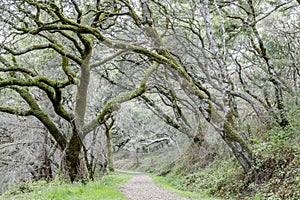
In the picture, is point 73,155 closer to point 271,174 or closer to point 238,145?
point 238,145

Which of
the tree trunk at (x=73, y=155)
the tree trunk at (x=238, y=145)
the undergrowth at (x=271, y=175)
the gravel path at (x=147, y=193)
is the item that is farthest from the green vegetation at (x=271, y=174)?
the tree trunk at (x=73, y=155)

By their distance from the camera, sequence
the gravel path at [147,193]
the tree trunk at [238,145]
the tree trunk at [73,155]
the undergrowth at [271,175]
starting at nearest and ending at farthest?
the undergrowth at [271,175] → the tree trunk at [238,145] → the gravel path at [147,193] → the tree trunk at [73,155]

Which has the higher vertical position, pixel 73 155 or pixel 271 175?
pixel 73 155

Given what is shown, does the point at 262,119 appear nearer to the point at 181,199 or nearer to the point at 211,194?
the point at 211,194

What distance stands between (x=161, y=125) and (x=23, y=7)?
22.8 meters

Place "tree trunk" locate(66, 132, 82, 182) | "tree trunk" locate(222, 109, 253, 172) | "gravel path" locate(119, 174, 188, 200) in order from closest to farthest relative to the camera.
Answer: "tree trunk" locate(222, 109, 253, 172), "gravel path" locate(119, 174, 188, 200), "tree trunk" locate(66, 132, 82, 182)

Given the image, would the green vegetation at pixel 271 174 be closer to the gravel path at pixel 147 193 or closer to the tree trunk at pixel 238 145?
the tree trunk at pixel 238 145

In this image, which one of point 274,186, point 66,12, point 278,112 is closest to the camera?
point 274,186

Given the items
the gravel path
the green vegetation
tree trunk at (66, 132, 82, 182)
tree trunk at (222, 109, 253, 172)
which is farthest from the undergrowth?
tree trunk at (66, 132, 82, 182)

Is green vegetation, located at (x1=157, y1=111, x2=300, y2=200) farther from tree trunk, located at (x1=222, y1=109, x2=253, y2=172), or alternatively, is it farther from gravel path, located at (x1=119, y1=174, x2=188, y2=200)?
gravel path, located at (x1=119, y1=174, x2=188, y2=200)

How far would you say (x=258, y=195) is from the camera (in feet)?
26.3

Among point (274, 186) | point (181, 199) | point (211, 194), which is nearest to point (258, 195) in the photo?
point (274, 186)

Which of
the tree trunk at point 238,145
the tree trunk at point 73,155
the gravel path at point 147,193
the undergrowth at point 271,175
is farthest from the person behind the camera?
the tree trunk at point 73,155

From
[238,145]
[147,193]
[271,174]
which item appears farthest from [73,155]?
[271,174]
